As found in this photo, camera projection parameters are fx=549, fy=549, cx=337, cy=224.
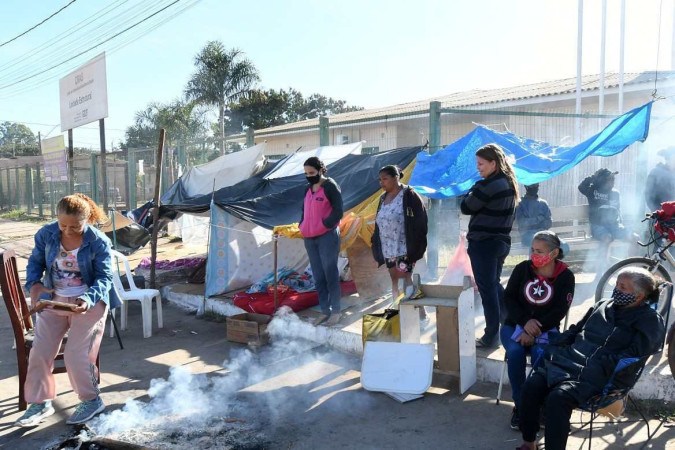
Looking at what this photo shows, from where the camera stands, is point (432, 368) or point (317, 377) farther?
point (317, 377)

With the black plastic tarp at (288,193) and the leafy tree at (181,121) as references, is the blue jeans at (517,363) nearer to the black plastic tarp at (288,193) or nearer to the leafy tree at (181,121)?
the black plastic tarp at (288,193)

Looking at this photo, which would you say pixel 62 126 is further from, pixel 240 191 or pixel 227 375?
pixel 227 375

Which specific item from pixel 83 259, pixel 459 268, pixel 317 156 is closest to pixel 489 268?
pixel 459 268

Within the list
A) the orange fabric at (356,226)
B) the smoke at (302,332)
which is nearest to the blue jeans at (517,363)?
the smoke at (302,332)

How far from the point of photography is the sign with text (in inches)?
703

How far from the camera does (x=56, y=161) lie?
60.0 feet

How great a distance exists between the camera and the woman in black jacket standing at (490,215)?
4.54m

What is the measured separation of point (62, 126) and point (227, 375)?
12891mm

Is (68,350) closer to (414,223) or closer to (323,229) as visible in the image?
(323,229)

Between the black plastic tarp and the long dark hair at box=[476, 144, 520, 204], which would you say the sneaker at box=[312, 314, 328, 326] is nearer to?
the black plastic tarp

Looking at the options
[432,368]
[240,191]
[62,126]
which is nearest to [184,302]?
[240,191]

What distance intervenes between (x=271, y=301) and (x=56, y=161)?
14822mm

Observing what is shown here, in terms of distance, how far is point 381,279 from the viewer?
7004 mm

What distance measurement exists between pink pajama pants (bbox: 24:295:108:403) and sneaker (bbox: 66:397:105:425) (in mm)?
53
